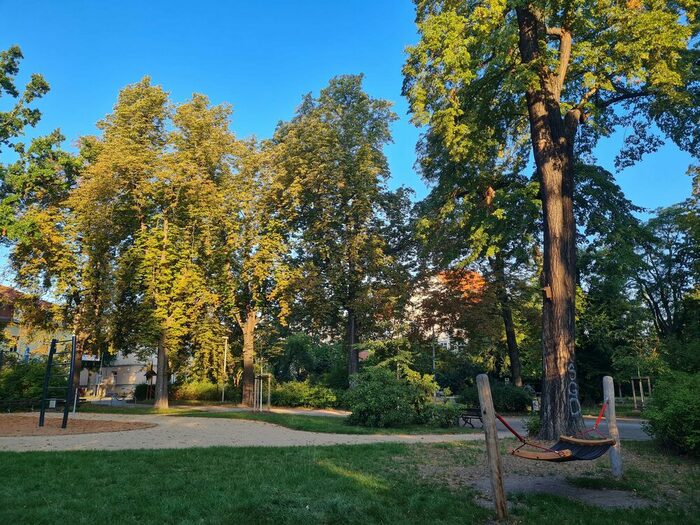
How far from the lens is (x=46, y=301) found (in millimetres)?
22422

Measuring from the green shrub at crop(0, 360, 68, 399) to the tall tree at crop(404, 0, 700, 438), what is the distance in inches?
747

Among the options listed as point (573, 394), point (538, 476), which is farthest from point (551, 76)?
point (538, 476)

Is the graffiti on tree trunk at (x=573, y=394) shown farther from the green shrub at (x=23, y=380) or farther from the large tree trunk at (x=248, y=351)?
the green shrub at (x=23, y=380)

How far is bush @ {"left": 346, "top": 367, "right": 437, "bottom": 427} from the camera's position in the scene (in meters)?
15.0

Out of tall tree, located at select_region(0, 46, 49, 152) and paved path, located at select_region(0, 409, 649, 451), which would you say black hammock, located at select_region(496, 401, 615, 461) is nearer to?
paved path, located at select_region(0, 409, 649, 451)

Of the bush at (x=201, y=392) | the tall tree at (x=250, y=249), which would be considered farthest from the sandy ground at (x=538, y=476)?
the bush at (x=201, y=392)

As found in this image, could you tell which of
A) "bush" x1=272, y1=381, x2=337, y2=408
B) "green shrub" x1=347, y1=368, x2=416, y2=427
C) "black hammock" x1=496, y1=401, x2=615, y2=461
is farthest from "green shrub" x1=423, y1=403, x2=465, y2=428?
"bush" x1=272, y1=381, x2=337, y2=408

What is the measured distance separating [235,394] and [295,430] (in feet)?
59.6

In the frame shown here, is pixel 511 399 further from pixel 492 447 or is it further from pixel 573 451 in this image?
pixel 492 447

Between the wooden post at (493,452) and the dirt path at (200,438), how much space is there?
5740 millimetres

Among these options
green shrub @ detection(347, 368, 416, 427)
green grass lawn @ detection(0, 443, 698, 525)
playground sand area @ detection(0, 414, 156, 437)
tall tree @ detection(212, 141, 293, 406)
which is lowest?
playground sand area @ detection(0, 414, 156, 437)

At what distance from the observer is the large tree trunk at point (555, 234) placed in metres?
9.35

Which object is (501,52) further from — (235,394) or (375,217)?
(235,394)

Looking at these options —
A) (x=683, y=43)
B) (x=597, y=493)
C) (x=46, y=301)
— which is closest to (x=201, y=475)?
(x=597, y=493)
